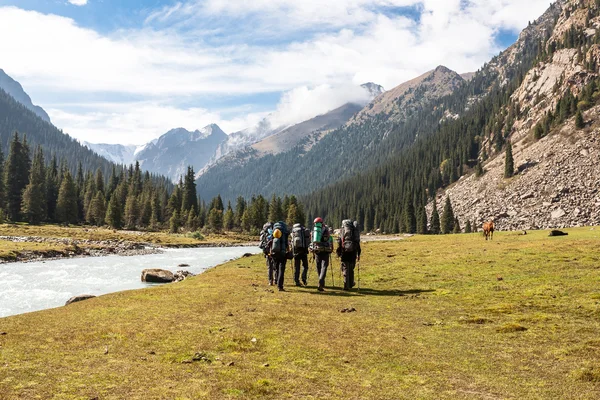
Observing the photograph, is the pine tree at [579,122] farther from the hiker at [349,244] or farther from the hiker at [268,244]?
the hiker at [268,244]

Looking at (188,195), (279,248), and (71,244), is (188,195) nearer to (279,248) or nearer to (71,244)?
(71,244)

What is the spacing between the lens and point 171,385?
8.15m

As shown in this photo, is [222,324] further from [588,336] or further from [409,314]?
[588,336]

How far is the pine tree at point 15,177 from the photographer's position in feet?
372

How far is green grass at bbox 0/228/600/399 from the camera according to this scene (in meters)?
7.99

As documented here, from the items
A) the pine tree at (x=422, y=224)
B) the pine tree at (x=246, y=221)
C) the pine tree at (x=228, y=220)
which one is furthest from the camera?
the pine tree at (x=422, y=224)

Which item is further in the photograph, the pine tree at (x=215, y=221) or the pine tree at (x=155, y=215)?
the pine tree at (x=215, y=221)

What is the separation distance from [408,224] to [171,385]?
501ft

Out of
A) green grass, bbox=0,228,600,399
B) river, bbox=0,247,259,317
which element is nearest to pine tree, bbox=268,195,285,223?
river, bbox=0,247,259,317

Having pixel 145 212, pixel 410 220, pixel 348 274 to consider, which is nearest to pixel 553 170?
→ pixel 410 220

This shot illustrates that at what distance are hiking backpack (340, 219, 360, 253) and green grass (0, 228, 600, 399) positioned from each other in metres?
2.63

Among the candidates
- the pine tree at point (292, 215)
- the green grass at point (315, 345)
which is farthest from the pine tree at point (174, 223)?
the green grass at point (315, 345)

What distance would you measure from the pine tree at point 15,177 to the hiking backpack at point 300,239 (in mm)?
119537

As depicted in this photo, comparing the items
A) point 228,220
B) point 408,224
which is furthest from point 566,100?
point 228,220
